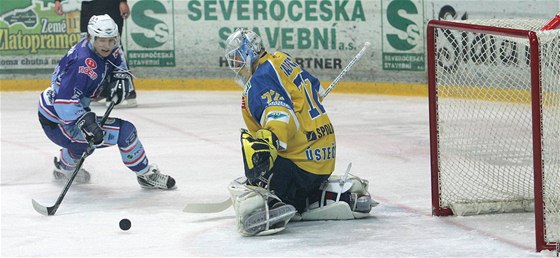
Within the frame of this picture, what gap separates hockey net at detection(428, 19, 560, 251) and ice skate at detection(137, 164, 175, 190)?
1293 millimetres

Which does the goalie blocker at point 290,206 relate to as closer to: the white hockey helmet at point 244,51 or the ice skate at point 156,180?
the white hockey helmet at point 244,51

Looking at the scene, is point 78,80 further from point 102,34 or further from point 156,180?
point 156,180

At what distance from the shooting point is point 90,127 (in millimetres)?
5609

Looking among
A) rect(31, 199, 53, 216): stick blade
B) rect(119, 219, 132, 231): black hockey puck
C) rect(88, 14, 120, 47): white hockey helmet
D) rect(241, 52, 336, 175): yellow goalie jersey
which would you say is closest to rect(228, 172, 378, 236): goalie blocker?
rect(241, 52, 336, 175): yellow goalie jersey

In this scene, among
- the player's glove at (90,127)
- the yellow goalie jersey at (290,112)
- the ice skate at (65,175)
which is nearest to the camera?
the yellow goalie jersey at (290,112)

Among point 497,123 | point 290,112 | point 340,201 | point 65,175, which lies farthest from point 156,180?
point 497,123

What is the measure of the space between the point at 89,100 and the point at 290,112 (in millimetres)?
1521

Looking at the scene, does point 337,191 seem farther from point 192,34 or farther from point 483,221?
point 192,34

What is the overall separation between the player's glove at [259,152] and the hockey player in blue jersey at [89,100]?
1.21 metres

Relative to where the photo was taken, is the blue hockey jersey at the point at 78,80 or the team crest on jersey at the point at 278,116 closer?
the team crest on jersey at the point at 278,116

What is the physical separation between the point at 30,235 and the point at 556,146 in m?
2.07

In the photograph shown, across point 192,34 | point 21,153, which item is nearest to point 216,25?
point 192,34

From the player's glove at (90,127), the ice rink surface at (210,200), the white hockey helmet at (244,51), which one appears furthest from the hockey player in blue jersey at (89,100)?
the white hockey helmet at (244,51)

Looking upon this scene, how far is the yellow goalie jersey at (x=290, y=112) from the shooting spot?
4.68 m
